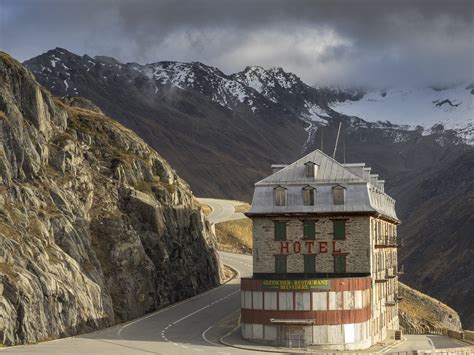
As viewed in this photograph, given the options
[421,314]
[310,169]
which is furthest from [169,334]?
[421,314]

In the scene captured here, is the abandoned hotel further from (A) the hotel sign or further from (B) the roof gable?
(A) the hotel sign

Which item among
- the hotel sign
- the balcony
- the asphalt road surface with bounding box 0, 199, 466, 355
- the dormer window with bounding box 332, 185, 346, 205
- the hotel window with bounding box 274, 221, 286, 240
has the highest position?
the dormer window with bounding box 332, 185, 346, 205

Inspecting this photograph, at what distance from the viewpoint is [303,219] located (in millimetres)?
76312

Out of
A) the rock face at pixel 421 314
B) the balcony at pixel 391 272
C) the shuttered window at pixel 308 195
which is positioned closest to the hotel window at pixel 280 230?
the shuttered window at pixel 308 195

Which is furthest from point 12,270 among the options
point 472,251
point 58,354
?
point 472,251

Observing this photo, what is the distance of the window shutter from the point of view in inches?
2975

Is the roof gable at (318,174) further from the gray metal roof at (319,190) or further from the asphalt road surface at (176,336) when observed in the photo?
the asphalt road surface at (176,336)

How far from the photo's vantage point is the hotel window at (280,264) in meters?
76.4

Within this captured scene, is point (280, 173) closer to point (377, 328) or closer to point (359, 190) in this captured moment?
point (359, 190)

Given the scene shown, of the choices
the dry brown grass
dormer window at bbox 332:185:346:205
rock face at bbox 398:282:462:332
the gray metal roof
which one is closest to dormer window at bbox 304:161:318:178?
the gray metal roof

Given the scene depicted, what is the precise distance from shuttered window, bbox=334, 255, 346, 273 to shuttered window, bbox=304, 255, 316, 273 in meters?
2.00

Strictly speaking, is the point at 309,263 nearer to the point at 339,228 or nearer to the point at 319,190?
the point at 339,228

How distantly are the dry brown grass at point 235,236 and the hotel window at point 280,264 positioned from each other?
5806cm

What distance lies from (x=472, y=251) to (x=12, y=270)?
489 feet
